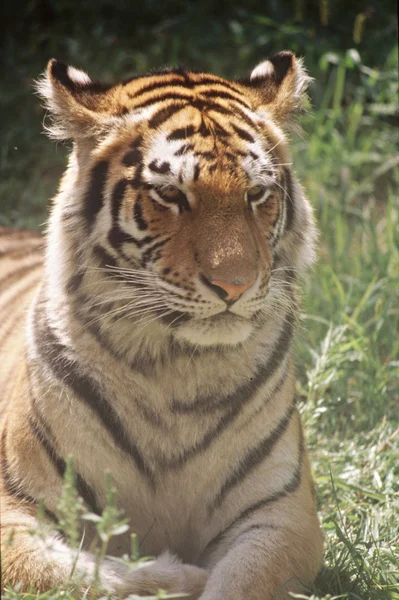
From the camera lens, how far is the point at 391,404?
372 centimetres

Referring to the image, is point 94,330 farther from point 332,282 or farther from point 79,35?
point 79,35

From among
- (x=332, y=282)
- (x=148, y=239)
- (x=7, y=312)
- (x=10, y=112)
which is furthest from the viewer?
(x=10, y=112)

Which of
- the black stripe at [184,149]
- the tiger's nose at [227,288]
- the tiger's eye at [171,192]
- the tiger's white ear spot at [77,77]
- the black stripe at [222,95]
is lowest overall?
the tiger's nose at [227,288]

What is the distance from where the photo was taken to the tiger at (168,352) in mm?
2412

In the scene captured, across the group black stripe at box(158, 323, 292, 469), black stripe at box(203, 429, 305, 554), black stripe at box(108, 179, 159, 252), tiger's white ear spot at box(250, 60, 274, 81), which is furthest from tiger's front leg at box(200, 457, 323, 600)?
tiger's white ear spot at box(250, 60, 274, 81)

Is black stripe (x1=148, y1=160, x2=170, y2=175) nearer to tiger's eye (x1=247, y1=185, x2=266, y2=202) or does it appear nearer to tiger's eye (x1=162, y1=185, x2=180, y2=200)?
tiger's eye (x1=162, y1=185, x2=180, y2=200)

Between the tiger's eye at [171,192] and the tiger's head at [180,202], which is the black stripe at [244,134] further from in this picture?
the tiger's eye at [171,192]

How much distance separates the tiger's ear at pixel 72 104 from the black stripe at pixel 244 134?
1.12 feet

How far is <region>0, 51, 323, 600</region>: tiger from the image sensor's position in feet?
7.91

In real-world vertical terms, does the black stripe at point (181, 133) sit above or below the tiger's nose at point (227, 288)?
above

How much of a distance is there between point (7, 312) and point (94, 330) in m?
1.09

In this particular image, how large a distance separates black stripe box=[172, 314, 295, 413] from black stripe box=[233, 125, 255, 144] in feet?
1.76

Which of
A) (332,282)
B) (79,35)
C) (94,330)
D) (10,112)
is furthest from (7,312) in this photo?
(79,35)

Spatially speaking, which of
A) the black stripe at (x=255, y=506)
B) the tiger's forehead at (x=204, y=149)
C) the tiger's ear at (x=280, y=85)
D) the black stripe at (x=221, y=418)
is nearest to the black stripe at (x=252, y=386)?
the black stripe at (x=221, y=418)
